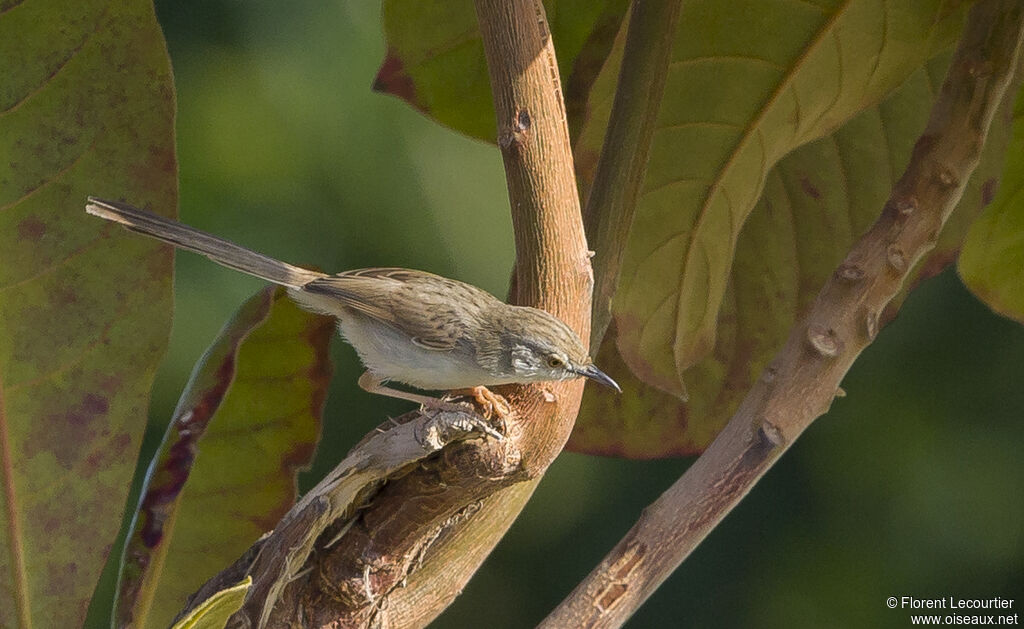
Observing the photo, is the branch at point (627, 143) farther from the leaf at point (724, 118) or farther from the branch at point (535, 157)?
the leaf at point (724, 118)

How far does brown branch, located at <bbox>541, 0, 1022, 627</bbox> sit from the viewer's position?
1414 millimetres

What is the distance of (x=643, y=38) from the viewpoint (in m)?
1.43

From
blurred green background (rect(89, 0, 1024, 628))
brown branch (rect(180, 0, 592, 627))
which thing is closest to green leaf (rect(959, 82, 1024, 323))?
brown branch (rect(180, 0, 592, 627))

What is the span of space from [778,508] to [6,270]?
2.51 meters

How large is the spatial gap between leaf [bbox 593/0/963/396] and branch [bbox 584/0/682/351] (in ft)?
0.90

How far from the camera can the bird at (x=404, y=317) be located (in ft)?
5.15

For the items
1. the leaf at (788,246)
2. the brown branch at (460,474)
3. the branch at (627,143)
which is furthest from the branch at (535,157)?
A: the leaf at (788,246)

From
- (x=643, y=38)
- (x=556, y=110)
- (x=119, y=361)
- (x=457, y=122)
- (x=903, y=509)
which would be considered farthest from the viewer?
(x=903, y=509)

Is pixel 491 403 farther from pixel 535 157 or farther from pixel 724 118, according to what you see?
pixel 724 118

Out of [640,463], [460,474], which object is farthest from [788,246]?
[640,463]

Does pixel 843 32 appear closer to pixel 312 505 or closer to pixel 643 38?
pixel 643 38

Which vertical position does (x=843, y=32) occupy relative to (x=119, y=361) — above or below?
above

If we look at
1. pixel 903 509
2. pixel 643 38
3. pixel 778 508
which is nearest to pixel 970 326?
pixel 903 509

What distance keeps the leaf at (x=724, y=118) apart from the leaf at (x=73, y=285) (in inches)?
26.7
